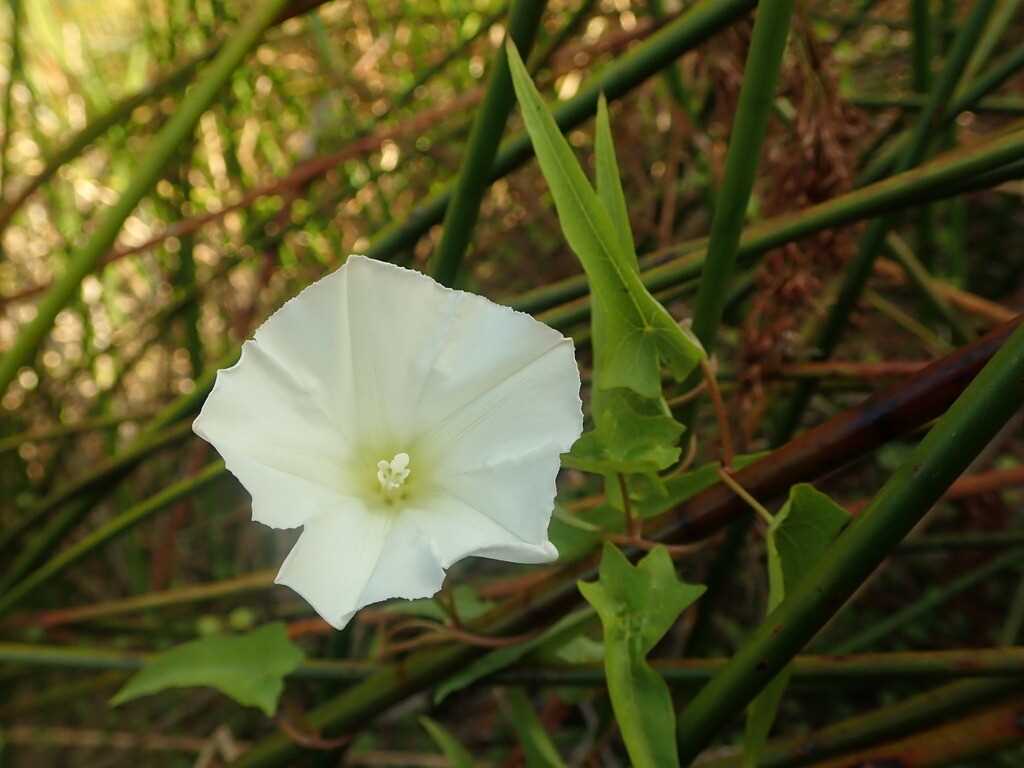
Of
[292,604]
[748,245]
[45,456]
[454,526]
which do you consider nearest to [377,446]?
[454,526]

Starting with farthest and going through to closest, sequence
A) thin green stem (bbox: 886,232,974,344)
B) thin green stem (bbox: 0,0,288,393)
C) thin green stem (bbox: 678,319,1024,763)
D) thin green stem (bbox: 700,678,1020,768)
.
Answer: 1. thin green stem (bbox: 886,232,974,344)
2. thin green stem (bbox: 0,0,288,393)
3. thin green stem (bbox: 700,678,1020,768)
4. thin green stem (bbox: 678,319,1024,763)

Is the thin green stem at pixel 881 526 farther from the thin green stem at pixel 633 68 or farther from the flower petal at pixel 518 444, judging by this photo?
the thin green stem at pixel 633 68

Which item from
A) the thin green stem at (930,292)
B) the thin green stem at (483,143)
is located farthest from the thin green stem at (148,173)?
the thin green stem at (930,292)

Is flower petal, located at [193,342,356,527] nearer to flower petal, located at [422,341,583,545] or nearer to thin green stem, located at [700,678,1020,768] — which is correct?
flower petal, located at [422,341,583,545]

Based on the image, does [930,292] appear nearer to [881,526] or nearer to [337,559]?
[881,526]

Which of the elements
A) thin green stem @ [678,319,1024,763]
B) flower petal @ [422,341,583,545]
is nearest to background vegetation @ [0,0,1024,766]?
thin green stem @ [678,319,1024,763]

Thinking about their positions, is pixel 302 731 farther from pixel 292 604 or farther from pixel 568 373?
pixel 292 604
